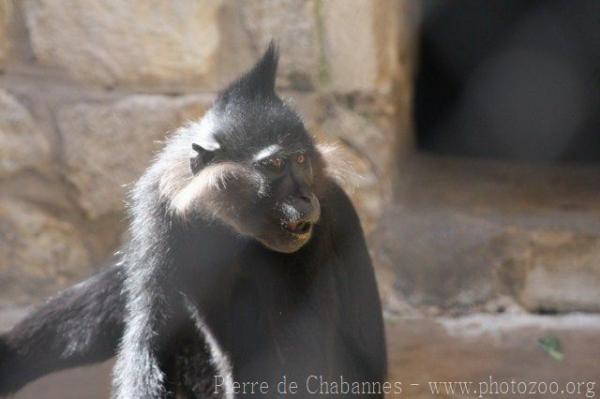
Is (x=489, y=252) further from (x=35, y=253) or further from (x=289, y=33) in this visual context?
(x=35, y=253)

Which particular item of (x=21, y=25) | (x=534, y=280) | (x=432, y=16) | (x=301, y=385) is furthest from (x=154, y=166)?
(x=432, y=16)

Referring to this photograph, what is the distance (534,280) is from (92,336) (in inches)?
71.1

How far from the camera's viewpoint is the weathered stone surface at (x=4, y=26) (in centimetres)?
349

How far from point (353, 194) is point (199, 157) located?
38.7 inches

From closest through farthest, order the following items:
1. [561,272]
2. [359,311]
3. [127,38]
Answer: [359,311]
[127,38]
[561,272]

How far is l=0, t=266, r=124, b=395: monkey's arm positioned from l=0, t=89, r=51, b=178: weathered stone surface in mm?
842

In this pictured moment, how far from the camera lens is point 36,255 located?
363 cm

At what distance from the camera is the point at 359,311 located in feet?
8.94

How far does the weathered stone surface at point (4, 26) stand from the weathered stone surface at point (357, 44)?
1.24m

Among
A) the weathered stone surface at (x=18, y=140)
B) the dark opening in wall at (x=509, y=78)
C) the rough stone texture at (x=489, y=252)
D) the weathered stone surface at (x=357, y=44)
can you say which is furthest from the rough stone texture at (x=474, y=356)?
the dark opening in wall at (x=509, y=78)

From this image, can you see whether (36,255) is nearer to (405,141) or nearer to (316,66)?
(316,66)

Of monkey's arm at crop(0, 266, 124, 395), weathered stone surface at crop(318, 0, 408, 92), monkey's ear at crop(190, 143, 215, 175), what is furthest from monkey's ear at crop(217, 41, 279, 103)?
weathered stone surface at crop(318, 0, 408, 92)

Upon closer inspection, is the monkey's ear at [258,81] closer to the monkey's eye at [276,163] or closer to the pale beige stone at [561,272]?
the monkey's eye at [276,163]

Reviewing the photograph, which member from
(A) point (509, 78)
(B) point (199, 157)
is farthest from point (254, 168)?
(A) point (509, 78)
